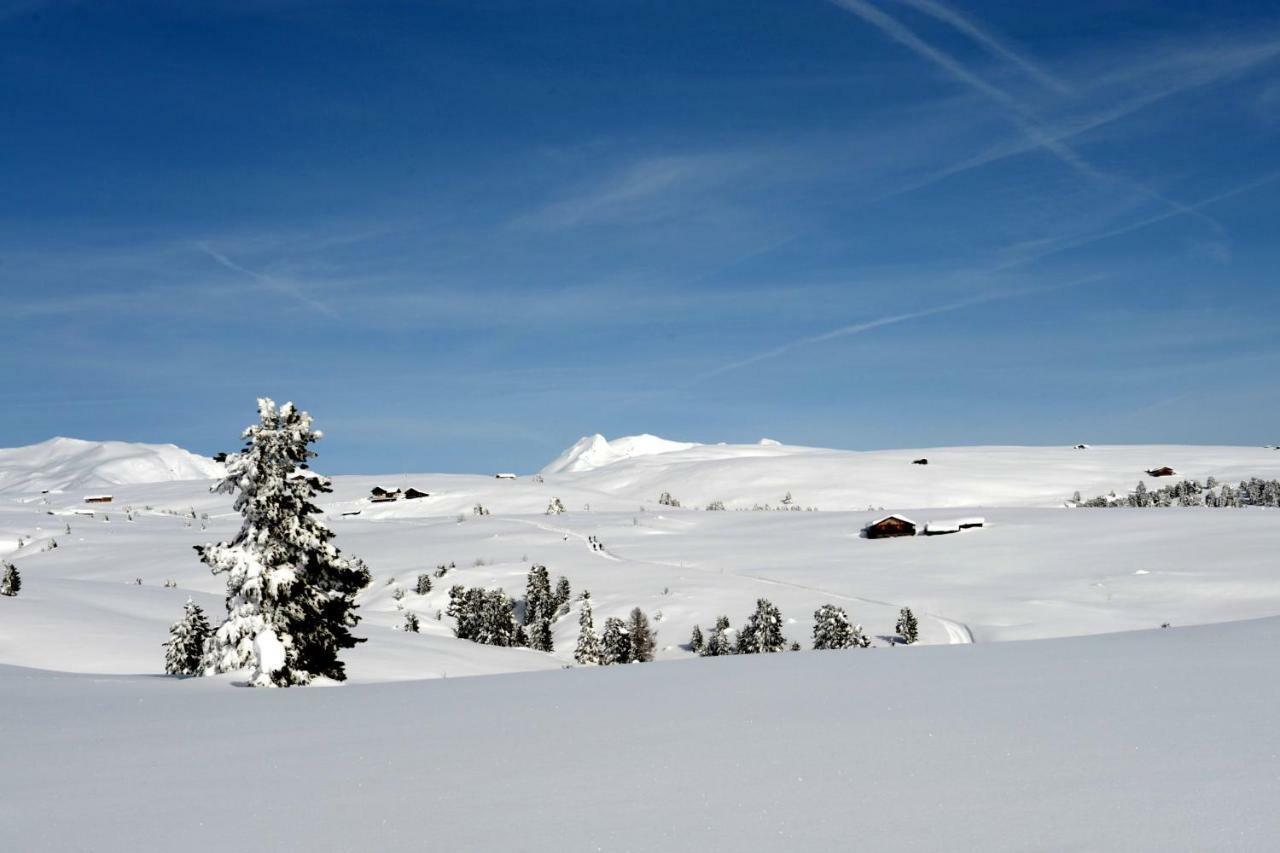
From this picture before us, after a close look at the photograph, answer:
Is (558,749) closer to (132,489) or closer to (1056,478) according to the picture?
(1056,478)

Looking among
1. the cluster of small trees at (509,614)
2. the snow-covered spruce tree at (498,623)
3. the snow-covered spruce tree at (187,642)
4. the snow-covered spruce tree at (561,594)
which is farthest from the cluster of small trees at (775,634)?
the snow-covered spruce tree at (187,642)

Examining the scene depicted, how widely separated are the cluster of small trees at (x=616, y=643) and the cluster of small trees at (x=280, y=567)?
103 ft

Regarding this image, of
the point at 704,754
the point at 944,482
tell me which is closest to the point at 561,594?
the point at 704,754

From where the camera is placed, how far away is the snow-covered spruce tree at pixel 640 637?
59.5 m

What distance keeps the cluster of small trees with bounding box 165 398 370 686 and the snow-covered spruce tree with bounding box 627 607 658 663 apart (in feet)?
121

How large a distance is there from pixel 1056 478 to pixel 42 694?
183 m

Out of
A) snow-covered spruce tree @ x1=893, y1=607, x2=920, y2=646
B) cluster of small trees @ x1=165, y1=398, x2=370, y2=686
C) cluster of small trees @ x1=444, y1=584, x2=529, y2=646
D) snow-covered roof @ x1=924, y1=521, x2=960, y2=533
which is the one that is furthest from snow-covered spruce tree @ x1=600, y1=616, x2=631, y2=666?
snow-covered roof @ x1=924, y1=521, x2=960, y2=533

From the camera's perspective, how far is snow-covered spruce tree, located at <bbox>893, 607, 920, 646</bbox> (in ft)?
183

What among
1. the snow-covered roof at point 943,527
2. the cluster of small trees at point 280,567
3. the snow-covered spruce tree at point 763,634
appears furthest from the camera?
the snow-covered roof at point 943,527

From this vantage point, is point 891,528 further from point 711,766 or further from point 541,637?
point 711,766

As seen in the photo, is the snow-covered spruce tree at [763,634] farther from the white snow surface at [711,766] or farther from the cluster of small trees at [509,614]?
the white snow surface at [711,766]

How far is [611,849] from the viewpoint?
5617mm

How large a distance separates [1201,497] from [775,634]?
372 feet

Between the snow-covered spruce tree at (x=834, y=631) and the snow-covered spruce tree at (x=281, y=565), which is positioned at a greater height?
the snow-covered spruce tree at (x=281, y=565)
